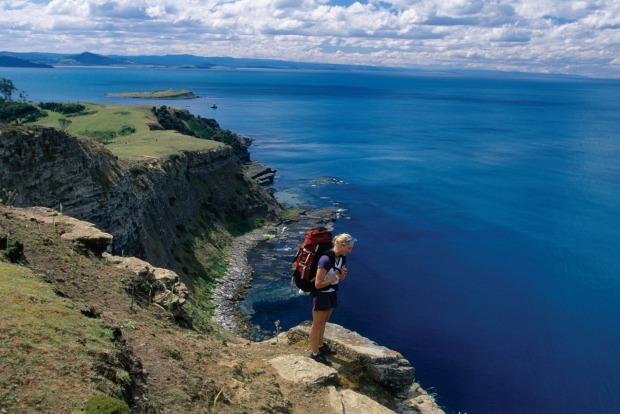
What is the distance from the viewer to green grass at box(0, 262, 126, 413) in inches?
336

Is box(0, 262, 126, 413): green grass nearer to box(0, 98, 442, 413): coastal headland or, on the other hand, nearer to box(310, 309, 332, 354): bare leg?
box(0, 98, 442, 413): coastal headland

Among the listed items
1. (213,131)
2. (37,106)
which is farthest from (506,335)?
(37,106)

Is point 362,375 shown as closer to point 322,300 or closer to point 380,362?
point 380,362

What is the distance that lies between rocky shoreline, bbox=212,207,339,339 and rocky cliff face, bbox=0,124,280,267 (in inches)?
180

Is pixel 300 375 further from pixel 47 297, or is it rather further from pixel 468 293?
pixel 468 293

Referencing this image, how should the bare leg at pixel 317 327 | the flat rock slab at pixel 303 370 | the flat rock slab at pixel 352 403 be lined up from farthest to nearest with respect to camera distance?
the bare leg at pixel 317 327 → the flat rock slab at pixel 303 370 → the flat rock slab at pixel 352 403

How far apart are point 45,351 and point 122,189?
38914 mm

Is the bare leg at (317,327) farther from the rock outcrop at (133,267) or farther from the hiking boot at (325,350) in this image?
the rock outcrop at (133,267)

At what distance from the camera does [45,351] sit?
9.90 meters

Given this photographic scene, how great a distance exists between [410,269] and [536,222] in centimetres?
3553

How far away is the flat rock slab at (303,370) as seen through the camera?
13.9 meters

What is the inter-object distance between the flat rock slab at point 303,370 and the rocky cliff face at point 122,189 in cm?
1274

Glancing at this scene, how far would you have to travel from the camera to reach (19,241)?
17250 mm

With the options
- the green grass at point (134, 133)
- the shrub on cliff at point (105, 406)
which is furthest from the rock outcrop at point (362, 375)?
the green grass at point (134, 133)
